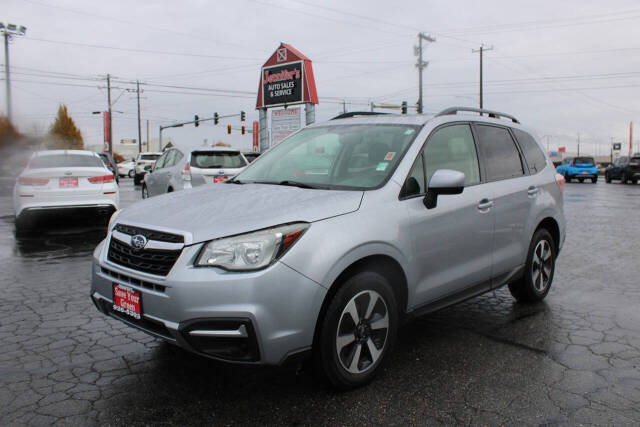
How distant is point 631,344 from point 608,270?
2.88 m

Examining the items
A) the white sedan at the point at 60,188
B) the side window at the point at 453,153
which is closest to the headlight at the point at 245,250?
the side window at the point at 453,153

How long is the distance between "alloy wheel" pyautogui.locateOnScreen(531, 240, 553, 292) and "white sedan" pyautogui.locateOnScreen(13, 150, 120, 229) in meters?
7.83

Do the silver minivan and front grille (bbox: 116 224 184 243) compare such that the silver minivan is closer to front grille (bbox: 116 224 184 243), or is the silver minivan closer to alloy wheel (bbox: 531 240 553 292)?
alloy wheel (bbox: 531 240 553 292)

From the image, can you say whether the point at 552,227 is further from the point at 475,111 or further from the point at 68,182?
the point at 68,182

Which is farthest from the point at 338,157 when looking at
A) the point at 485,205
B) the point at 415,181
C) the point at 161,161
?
the point at 161,161

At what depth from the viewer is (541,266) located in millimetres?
5195

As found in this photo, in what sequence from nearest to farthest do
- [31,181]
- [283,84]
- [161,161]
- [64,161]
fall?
[31,181]
[64,161]
[161,161]
[283,84]

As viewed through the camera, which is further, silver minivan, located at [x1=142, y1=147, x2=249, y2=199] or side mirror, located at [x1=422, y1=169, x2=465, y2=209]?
silver minivan, located at [x1=142, y1=147, x2=249, y2=199]

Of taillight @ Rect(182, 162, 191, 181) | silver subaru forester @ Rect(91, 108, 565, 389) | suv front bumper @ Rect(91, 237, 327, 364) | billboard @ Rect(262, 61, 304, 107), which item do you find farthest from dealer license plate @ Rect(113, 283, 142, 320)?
billboard @ Rect(262, 61, 304, 107)

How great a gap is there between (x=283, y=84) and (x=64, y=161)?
9176mm

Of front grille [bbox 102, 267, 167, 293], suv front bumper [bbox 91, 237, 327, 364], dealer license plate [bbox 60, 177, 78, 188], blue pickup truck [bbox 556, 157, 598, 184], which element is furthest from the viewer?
→ blue pickup truck [bbox 556, 157, 598, 184]

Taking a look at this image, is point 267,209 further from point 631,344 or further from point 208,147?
point 208,147

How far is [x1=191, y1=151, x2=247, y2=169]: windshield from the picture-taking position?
12.0 m

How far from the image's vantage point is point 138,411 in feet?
9.87
